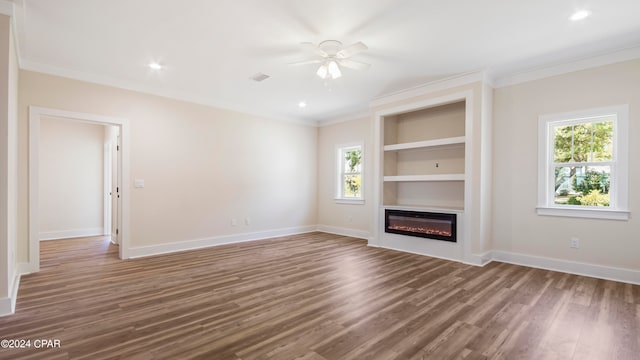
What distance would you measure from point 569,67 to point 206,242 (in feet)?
20.6

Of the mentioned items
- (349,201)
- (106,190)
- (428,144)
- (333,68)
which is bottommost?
(349,201)

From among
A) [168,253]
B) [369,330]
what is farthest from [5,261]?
[369,330]

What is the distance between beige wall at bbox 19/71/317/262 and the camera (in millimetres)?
4266

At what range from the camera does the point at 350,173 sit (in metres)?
7.00

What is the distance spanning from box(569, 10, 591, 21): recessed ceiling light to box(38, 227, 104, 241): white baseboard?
29.5ft

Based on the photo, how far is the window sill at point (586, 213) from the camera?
362 cm

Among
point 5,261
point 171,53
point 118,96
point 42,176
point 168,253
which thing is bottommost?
point 168,253

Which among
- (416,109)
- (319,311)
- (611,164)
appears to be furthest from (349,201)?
(611,164)

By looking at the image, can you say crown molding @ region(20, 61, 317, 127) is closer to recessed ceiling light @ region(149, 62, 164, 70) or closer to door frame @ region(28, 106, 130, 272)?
door frame @ region(28, 106, 130, 272)

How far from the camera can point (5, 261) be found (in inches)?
105

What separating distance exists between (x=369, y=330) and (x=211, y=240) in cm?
407

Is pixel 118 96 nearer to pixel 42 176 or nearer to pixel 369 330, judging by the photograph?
pixel 42 176

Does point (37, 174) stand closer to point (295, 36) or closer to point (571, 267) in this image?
point (295, 36)

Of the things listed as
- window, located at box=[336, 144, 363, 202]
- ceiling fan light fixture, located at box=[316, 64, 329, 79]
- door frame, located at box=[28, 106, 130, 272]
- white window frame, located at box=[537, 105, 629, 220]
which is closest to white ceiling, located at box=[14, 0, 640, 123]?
ceiling fan light fixture, located at box=[316, 64, 329, 79]
